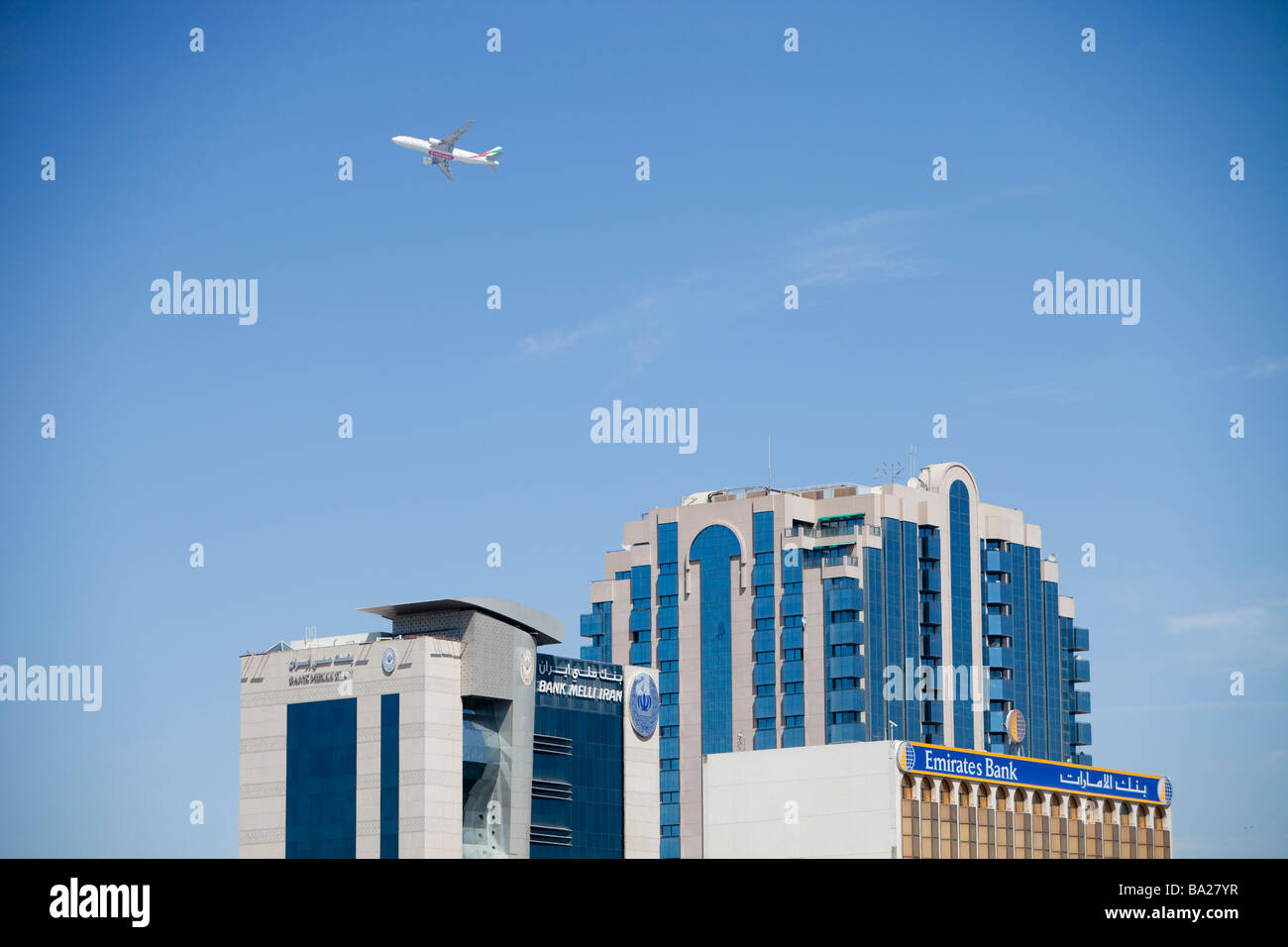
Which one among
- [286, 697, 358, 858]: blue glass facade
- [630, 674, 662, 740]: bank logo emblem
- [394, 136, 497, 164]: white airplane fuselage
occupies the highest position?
[394, 136, 497, 164]: white airplane fuselage

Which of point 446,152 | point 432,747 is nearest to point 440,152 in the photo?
point 446,152

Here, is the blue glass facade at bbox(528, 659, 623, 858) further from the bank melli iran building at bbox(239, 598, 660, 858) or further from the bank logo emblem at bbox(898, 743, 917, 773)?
the bank logo emblem at bbox(898, 743, 917, 773)

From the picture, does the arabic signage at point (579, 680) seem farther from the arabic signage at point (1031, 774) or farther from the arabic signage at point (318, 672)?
the arabic signage at point (1031, 774)

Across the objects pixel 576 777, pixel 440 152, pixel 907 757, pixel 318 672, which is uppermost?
pixel 440 152

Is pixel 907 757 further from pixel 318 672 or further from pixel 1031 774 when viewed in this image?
pixel 318 672

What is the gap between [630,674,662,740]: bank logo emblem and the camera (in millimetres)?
165500

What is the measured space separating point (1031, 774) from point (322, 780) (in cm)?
6270

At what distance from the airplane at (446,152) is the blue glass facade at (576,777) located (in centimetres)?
4629

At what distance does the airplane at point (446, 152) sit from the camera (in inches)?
6693

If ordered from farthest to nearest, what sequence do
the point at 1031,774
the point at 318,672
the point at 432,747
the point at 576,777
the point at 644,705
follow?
1. the point at 1031,774
2. the point at 644,705
3. the point at 576,777
4. the point at 318,672
5. the point at 432,747

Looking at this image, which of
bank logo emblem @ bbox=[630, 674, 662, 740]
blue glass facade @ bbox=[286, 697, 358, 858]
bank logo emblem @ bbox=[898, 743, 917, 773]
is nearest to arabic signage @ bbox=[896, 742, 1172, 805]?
bank logo emblem @ bbox=[898, 743, 917, 773]

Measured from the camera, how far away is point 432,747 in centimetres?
14788

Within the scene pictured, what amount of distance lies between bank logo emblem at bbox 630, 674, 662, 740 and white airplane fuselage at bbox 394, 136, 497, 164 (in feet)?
157
